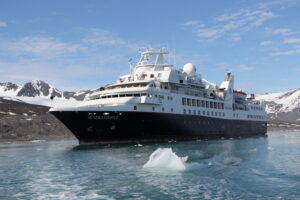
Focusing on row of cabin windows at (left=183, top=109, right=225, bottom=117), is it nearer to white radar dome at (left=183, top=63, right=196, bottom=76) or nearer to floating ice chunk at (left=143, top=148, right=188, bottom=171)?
white radar dome at (left=183, top=63, right=196, bottom=76)

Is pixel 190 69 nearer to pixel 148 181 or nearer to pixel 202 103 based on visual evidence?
pixel 202 103

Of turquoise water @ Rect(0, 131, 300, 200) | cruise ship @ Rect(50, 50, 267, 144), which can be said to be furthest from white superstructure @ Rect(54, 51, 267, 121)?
turquoise water @ Rect(0, 131, 300, 200)

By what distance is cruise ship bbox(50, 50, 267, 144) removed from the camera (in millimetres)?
43875

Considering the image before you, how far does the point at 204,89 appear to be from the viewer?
63.4 metres

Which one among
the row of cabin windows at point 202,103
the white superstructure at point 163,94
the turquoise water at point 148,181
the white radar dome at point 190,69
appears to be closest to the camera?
the turquoise water at point 148,181

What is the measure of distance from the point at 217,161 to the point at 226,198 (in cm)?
1254

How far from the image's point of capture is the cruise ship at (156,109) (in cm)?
4388

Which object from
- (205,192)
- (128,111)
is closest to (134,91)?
(128,111)

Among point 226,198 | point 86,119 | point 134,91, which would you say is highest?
point 134,91

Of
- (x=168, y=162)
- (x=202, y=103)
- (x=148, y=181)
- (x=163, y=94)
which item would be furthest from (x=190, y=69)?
(x=148, y=181)

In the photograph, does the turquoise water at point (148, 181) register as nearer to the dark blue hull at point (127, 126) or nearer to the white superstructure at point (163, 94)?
the dark blue hull at point (127, 126)

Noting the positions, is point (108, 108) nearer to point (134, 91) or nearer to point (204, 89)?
point (134, 91)

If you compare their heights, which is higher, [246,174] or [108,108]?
[108,108]

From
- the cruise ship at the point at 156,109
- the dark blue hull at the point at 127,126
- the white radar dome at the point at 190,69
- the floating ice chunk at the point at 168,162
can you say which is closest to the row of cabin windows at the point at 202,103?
the cruise ship at the point at 156,109
